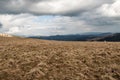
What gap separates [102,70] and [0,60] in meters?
14.5

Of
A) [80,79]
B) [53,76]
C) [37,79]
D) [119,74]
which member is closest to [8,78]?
[37,79]

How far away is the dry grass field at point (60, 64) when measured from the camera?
27.5 meters

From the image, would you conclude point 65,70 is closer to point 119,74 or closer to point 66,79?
point 66,79

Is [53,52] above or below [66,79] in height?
above

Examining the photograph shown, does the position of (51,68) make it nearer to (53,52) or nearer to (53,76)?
(53,76)

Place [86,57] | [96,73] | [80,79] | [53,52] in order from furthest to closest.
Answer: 1. [53,52]
2. [86,57]
3. [96,73]
4. [80,79]

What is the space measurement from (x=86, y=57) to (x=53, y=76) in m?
8.00

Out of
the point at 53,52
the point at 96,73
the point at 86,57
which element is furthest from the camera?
the point at 53,52

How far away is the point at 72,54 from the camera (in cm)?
3534

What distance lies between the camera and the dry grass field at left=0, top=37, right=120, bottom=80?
2750 centimetres

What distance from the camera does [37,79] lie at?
2656 centimetres

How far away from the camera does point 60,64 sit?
30859 mm

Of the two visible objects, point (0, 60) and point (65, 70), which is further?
point (0, 60)

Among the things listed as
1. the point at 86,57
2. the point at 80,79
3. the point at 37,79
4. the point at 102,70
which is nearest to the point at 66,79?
the point at 80,79
